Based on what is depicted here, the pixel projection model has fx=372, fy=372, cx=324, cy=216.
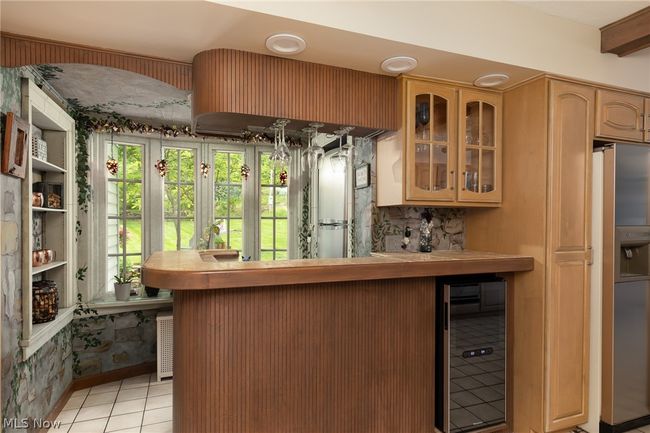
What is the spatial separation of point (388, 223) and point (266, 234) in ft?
5.94

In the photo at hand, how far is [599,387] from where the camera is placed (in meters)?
2.30

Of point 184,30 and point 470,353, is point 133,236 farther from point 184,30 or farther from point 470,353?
point 470,353

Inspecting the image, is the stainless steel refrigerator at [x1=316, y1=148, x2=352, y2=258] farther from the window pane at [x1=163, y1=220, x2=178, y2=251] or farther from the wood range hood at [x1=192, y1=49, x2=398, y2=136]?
the window pane at [x1=163, y1=220, x2=178, y2=251]

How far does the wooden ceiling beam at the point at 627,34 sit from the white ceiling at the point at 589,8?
4cm

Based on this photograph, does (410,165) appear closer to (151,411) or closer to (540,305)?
(540,305)

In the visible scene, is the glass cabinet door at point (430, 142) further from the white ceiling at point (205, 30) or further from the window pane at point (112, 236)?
the window pane at point (112, 236)

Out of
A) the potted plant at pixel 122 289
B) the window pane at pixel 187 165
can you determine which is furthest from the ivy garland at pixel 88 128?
the potted plant at pixel 122 289

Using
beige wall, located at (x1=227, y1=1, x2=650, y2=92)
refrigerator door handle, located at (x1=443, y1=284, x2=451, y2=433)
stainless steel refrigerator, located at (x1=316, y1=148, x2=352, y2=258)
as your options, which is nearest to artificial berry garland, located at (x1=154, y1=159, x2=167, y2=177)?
stainless steel refrigerator, located at (x1=316, y1=148, x2=352, y2=258)

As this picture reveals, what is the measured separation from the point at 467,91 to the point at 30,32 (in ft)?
7.62

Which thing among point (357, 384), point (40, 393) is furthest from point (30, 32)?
point (357, 384)

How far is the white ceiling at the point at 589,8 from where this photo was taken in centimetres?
201

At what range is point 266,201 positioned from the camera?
4.05 meters

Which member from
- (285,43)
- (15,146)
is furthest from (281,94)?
(15,146)

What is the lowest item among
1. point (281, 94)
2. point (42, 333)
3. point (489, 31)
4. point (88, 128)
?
point (42, 333)
